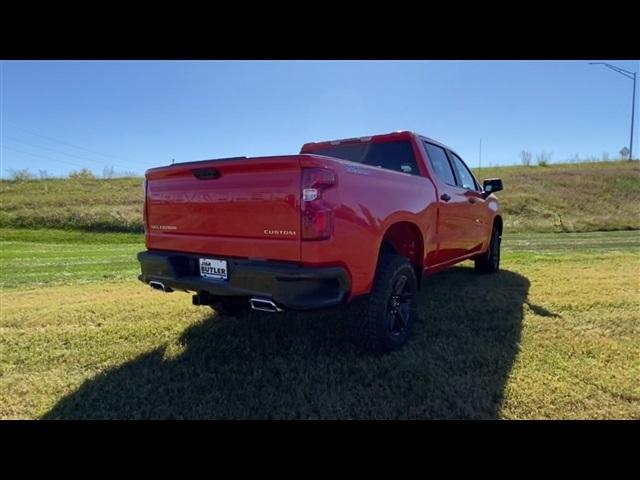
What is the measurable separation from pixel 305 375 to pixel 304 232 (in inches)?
44.5

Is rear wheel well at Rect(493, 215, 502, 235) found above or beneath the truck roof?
beneath

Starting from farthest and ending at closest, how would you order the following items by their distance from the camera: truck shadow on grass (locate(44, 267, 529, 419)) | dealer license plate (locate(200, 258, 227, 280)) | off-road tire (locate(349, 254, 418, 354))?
off-road tire (locate(349, 254, 418, 354)), dealer license plate (locate(200, 258, 227, 280)), truck shadow on grass (locate(44, 267, 529, 419))

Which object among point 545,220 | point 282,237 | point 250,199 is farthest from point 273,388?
point 545,220

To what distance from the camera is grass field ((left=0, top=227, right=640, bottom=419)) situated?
2.64m

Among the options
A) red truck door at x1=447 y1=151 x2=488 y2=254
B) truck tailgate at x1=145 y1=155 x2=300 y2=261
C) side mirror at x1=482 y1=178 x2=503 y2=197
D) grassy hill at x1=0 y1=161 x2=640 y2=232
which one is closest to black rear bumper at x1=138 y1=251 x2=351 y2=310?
truck tailgate at x1=145 y1=155 x2=300 y2=261

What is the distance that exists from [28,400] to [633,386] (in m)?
4.29

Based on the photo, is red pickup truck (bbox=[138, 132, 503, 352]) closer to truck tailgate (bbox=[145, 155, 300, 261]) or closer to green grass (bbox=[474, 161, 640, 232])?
truck tailgate (bbox=[145, 155, 300, 261])

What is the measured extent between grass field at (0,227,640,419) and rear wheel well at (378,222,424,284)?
0.70 metres

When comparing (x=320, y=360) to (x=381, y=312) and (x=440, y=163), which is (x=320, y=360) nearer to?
(x=381, y=312)

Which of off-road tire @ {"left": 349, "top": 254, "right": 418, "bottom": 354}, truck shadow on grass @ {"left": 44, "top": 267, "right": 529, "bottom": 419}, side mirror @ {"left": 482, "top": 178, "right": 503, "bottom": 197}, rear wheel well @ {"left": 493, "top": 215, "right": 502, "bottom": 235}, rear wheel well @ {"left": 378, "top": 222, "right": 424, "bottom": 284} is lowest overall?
truck shadow on grass @ {"left": 44, "top": 267, "right": 529, "bottom": 419}
